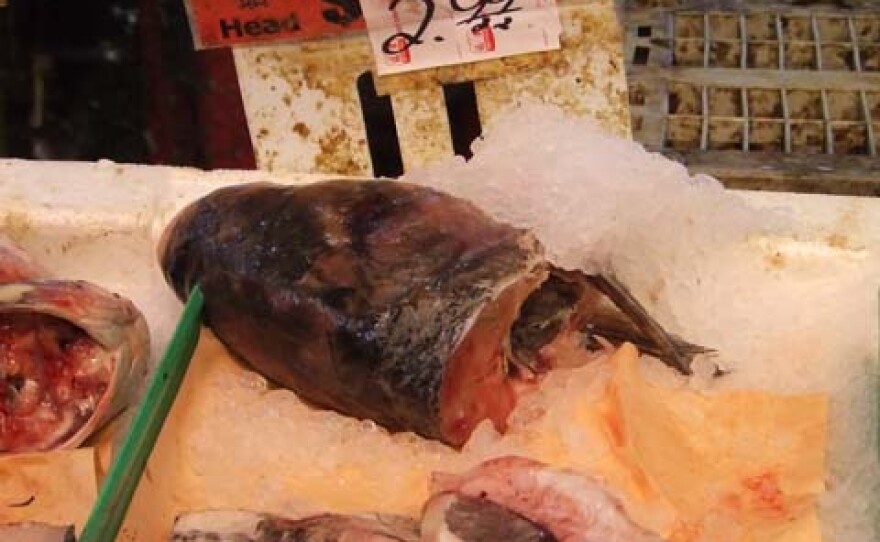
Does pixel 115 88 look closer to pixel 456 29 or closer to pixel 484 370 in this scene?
pixel 456 29

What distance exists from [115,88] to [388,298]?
2035 millimetres

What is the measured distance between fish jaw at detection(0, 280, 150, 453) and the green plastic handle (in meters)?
0.08

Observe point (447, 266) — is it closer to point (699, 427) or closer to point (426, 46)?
point (699, 427)

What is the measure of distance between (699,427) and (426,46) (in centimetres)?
86

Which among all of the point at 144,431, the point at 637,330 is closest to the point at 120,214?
the point at 144,431

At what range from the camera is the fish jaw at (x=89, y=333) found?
2.00 m

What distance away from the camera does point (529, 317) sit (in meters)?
2.06

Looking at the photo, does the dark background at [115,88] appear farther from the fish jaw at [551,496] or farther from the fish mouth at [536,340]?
the fish jaw at [551,496]

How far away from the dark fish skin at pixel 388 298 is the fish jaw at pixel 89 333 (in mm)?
142

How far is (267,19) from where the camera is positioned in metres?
2.43

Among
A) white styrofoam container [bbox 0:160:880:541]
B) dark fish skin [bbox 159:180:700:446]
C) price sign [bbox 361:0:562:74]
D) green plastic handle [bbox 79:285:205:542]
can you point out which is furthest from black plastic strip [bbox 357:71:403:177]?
green plastic handle [bbox 79:285:205:542]

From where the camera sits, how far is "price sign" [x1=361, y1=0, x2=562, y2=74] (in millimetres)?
2381

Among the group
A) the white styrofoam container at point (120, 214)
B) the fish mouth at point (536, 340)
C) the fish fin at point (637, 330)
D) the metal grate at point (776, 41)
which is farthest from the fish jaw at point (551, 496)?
the metal grate at point (776, 41)

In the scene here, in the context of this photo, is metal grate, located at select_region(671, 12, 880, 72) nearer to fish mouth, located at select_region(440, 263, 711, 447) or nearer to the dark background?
the dark background
